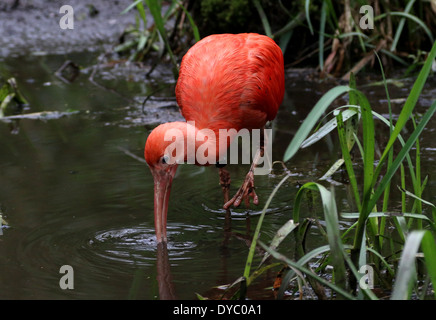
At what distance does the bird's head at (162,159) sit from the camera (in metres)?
3.73

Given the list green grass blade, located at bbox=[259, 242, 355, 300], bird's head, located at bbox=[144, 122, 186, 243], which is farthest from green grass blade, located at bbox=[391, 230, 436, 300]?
bird's head, located at bbox=[144, 122, 186, 243]

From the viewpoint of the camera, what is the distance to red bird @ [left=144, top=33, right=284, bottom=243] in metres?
4.00

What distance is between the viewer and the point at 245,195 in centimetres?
439

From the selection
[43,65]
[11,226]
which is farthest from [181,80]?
[43,65]

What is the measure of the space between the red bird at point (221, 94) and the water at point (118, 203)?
30 cm

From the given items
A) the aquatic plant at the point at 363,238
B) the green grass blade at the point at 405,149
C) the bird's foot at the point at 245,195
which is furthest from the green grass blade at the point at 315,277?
the bird's foot at the point at 245,195

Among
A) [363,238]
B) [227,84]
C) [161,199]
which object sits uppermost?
[227,84]

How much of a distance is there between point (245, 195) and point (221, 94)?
0.66m

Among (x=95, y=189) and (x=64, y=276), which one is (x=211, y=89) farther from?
(x=64, y=276)

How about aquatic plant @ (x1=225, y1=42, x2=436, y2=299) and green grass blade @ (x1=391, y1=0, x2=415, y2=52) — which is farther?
green grass blade @ (x1=391, y1=0, x2=415, y2=52)

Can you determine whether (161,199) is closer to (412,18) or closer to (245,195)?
(245,195)

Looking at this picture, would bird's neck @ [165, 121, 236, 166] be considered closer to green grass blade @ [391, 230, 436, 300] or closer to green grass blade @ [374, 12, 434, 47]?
green grass blade @ [391, 230, 436, 300]

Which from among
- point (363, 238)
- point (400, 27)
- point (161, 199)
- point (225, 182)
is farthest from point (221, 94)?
point (400, 27)
